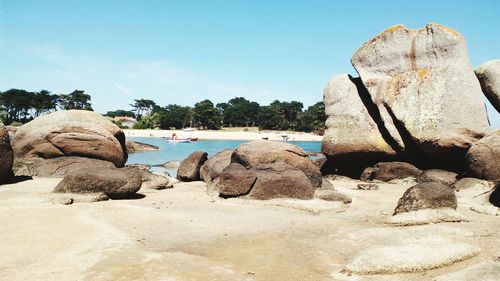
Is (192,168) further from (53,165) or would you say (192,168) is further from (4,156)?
(4,156)

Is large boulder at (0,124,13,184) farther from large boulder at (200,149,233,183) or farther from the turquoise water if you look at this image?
the turquoise water

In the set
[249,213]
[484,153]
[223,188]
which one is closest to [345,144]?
[484,153]

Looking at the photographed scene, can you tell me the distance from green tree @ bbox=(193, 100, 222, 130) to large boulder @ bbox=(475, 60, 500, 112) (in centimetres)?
9021

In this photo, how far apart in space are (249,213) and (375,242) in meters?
4.63

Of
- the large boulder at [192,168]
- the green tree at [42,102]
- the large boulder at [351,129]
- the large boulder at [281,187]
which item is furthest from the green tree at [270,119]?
the large boulder at [281,187]

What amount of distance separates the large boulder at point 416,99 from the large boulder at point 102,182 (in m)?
12.1

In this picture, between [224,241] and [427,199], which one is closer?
[224,241]

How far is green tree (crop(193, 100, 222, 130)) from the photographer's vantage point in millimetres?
108125

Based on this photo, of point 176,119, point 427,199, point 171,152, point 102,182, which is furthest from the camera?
point 176,119

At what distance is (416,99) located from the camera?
68.6 feet

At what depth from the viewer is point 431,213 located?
37.4 feet

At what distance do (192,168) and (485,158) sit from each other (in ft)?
45.1

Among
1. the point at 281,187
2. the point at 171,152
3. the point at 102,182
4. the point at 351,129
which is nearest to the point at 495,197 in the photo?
the point at 281,187

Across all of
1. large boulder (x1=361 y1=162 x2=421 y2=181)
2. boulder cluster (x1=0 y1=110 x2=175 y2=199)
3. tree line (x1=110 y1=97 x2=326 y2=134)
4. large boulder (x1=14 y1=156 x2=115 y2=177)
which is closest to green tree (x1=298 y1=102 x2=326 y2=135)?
tree line (x1=110 y1=97 x2=326 y2=134)
